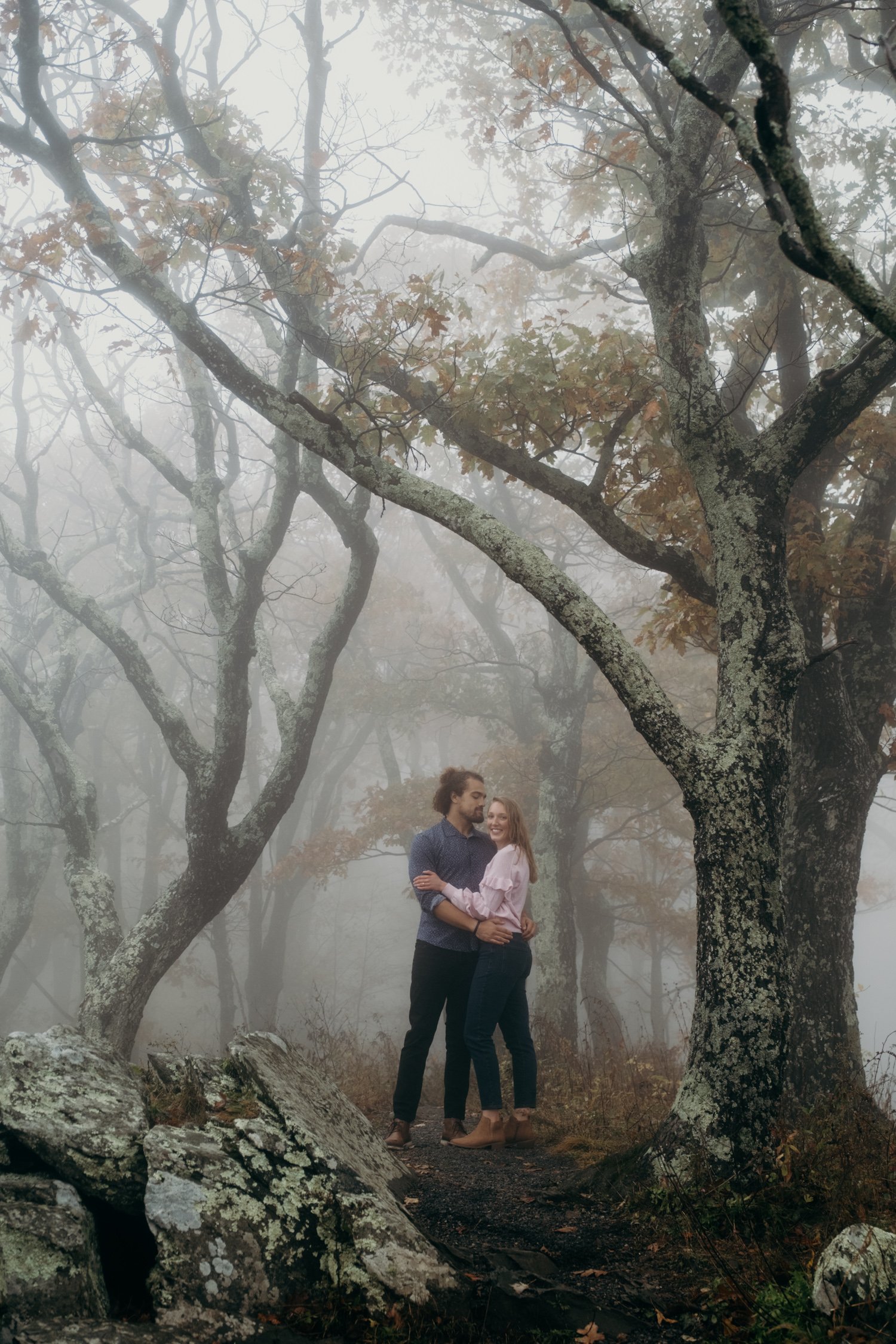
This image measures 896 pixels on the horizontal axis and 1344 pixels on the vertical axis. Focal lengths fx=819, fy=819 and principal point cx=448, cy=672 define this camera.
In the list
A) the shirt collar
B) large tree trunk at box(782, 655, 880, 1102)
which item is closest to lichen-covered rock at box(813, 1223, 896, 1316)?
large tree trunk at box(782, 655, 880, 1102)

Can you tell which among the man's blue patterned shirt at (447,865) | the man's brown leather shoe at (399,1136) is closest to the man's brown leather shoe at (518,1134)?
the man's brown leather shoe at (399,1136)

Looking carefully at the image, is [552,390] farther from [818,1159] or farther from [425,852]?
[818,1159]

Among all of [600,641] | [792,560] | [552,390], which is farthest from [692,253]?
[600,641]

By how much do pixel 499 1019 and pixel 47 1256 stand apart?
298cm

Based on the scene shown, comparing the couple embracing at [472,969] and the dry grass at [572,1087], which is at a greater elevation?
the couple embracing at [472,969]

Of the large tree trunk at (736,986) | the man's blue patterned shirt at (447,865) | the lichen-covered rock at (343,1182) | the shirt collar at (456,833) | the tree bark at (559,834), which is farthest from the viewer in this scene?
the tree bark at (559,834)

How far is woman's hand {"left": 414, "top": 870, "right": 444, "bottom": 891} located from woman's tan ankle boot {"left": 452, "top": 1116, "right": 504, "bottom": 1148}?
4.61 feet

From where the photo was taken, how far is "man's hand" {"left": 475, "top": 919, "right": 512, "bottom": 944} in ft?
16.0

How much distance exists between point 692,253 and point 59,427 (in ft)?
43.3

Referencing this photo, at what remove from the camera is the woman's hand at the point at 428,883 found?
4980mm

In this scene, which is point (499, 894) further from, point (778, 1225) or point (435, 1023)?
point (778, 1225)

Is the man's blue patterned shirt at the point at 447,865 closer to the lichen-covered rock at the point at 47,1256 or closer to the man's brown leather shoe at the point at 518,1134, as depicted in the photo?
the man's brown leather shoe at the point at 518,1134

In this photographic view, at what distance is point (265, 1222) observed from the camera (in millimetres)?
3027

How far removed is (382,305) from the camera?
24.3ft
